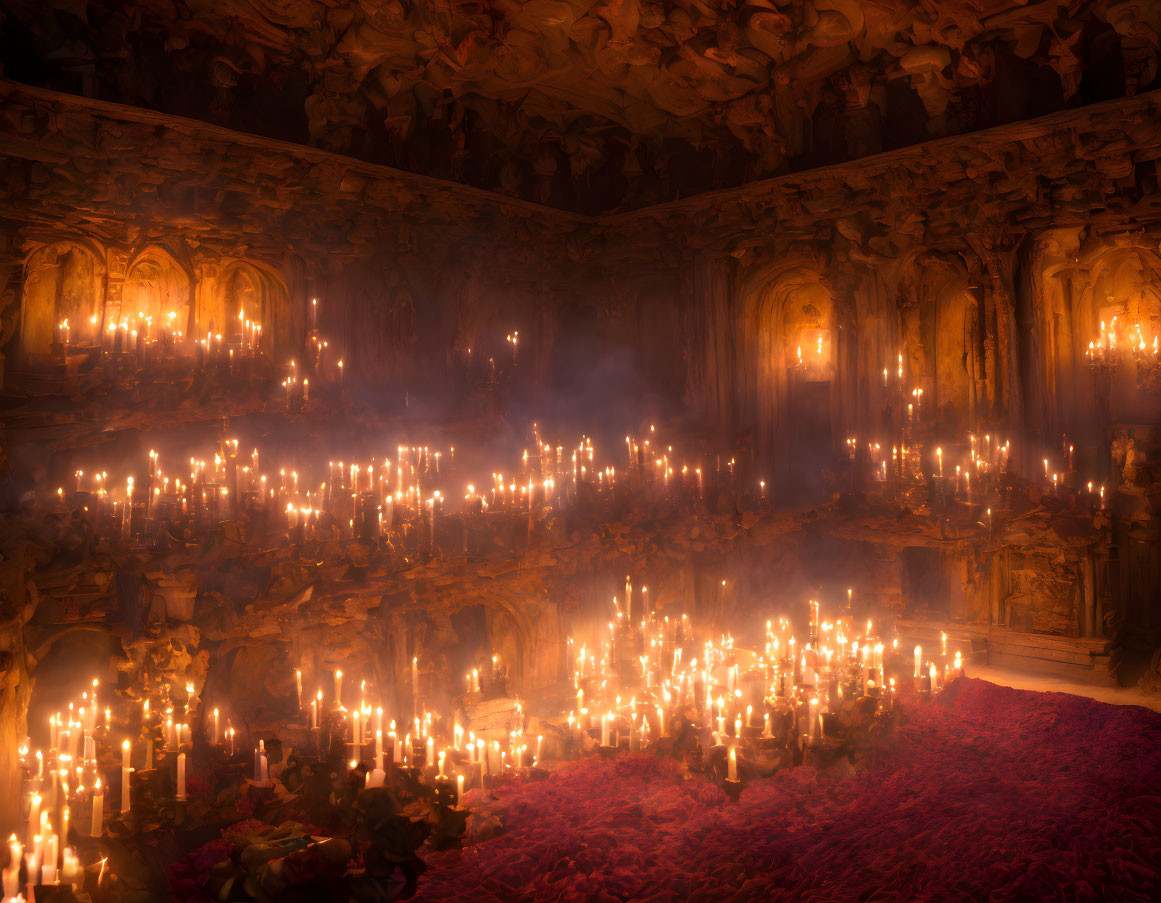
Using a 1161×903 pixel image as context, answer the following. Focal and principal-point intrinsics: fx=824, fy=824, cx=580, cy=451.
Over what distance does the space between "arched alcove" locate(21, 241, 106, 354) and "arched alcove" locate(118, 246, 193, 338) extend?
0.43 meters

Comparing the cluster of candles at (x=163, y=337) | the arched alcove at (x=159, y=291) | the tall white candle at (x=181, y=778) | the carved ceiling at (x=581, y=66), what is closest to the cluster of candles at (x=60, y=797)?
the tall white candle at (x=181, y=778)

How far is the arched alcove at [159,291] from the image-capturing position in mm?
10914

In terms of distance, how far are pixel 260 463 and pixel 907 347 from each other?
31.5 ft

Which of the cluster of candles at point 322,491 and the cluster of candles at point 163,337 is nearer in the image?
the cluster of candles at point 322,491

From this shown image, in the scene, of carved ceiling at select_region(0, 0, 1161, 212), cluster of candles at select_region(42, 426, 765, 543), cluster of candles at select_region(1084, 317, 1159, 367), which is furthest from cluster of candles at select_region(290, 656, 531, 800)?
cluster of candles at select_region(1084, 317, 1159, 367)

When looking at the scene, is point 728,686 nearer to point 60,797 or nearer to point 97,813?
point 97,813

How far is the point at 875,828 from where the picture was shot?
21.7ft

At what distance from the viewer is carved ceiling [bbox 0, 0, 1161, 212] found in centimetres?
1014

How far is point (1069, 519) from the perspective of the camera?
32.8 ft

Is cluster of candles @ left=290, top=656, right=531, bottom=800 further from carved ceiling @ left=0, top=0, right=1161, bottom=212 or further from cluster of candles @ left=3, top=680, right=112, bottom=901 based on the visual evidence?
carved ceiling @ left=0, top=0, right=1161, bottom=212

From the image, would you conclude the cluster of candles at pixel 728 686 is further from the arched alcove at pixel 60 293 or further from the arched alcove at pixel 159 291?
the arched alcove at pixel 60 293

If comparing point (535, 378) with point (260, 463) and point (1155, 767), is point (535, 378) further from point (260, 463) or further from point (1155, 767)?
point (1155, 767)

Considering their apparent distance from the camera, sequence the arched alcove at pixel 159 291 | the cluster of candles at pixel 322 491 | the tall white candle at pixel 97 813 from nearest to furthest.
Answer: the tall white candle at pixel 97 813 < the cluster of candles at pixel 322 491 < the arched alcove at pixel 159 291

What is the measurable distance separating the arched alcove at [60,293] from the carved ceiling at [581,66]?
2.01 m
